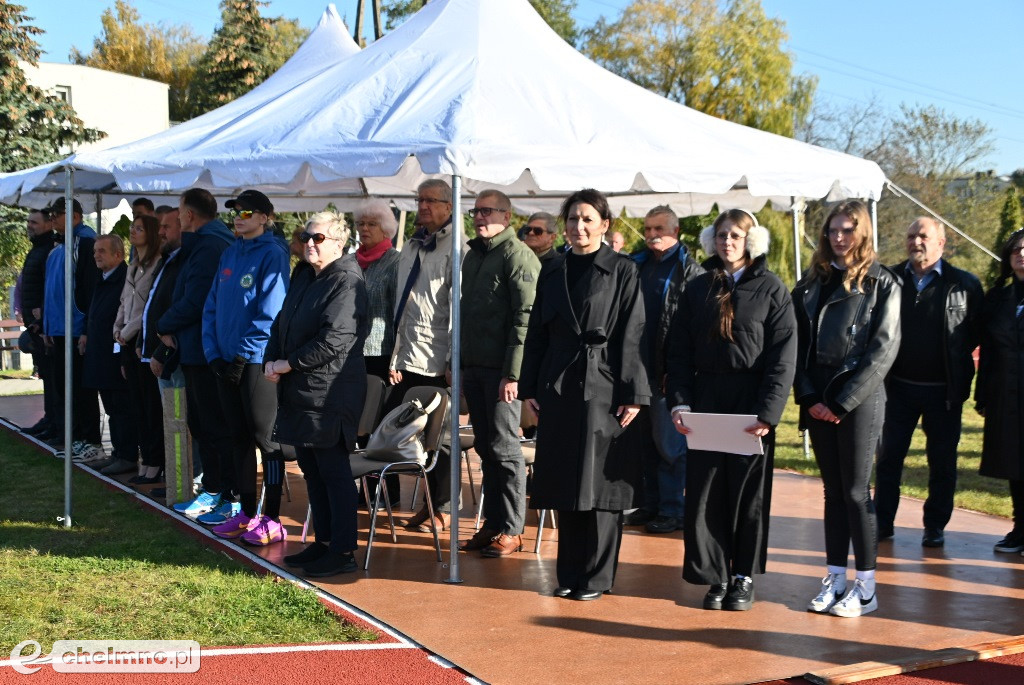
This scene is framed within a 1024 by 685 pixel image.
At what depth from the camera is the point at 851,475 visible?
524cm

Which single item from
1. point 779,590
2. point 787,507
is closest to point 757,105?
point 787,507

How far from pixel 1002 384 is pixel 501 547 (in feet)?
9.80

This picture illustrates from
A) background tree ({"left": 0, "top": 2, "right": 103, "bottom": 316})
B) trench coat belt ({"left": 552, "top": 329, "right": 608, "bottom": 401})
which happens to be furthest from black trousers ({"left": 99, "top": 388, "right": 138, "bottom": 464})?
background tree ({"left": 0, "top": 2, "right": 103, "bottom": 316})

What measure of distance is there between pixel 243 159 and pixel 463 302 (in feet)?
4.71

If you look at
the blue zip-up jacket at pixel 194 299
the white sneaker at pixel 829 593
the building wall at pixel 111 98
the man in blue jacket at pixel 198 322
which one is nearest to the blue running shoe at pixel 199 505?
the man in blue jacket at pixel 198 322

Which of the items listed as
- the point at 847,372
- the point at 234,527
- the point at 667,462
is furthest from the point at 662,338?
the point at 234,527

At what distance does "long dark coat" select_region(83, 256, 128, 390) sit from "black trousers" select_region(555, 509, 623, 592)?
186 inches

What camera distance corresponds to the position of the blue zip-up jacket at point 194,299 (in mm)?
7246

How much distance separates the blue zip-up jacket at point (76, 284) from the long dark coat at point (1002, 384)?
671 centimetres

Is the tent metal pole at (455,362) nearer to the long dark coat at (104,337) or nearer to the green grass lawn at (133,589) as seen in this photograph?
the green grass lawn at (133,589)

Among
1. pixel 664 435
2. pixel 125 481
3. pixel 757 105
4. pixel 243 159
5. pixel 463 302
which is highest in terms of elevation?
pixel 757 105

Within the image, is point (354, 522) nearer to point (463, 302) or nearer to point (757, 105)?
point (463, 302)

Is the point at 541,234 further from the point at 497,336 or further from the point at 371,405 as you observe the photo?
the point at 371,405

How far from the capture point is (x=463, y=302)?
21.1 ft
